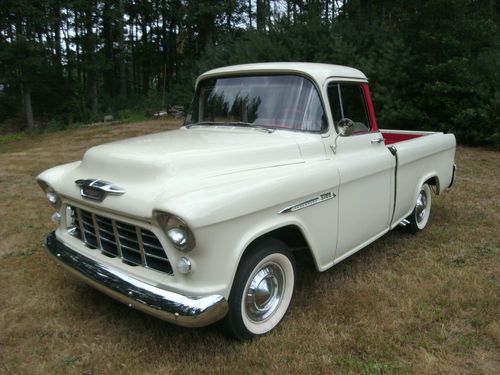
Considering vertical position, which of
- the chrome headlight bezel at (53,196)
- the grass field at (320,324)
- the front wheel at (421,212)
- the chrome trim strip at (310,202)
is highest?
the chrome trim strip at (310,202)

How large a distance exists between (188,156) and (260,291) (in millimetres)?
997

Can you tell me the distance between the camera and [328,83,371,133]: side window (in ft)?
11.6

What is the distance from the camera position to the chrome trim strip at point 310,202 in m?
2.79

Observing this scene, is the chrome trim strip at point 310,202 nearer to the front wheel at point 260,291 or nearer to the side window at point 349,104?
the front wheel at point 260,291

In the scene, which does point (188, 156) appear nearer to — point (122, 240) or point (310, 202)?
point (122, 240)

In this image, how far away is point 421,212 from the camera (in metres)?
4.95

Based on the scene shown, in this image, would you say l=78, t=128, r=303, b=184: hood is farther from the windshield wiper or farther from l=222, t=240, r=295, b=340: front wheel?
l=222, t=240, r=295, b=340: front wheel

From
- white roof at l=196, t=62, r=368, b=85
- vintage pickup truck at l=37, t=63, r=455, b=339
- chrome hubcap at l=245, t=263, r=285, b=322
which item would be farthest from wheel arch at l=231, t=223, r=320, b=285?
white roof at l=196, t=62, r=368, b=85

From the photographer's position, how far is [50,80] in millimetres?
22359

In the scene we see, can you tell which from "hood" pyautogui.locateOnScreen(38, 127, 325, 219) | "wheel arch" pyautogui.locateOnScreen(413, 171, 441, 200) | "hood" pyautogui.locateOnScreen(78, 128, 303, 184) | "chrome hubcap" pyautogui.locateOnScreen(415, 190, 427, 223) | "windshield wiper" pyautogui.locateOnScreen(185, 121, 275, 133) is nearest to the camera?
"hood" pyautogui.locateOnScreen(38, 127, 325, 219)

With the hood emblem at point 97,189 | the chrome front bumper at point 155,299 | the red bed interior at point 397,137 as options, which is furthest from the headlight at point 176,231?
the red bed interior at point 397,137

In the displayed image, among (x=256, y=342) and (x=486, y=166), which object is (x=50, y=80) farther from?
(x=256, y=342)

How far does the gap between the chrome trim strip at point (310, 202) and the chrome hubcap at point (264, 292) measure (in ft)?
1.31

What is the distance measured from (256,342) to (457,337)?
133 centimetres
